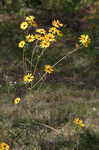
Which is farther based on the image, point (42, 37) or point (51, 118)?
point (51, 118)

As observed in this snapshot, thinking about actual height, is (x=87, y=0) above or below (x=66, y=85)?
above

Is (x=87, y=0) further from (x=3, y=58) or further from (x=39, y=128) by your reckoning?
(x=39, y=128)

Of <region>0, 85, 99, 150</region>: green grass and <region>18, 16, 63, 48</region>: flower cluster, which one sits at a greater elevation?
<region>18, 16, 63, 48</region>: flower cluster

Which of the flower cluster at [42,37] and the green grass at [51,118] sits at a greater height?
the flower cluster at [42,37]


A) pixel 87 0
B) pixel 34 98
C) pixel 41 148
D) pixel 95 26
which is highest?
pixel 87 0

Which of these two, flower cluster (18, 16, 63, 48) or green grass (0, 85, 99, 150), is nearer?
green grass (0, 85, 99, 150)

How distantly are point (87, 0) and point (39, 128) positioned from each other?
13.7 ft

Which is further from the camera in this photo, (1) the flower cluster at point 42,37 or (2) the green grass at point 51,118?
(1) the flower cluster at point 42,37

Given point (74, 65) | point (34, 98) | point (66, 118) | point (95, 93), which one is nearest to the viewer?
point (66, 118)

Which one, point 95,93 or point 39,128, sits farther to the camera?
point 95,93

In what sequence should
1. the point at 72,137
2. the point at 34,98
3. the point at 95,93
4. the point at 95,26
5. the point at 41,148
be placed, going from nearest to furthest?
the point at 41,148, the point at 72,137, the point at 34,98, the point at 95,93, the point at 95,26

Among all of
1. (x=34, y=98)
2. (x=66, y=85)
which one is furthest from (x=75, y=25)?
(x=34, y=98)

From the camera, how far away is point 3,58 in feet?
22.8

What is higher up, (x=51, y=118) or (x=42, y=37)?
(x=42, y=37)
